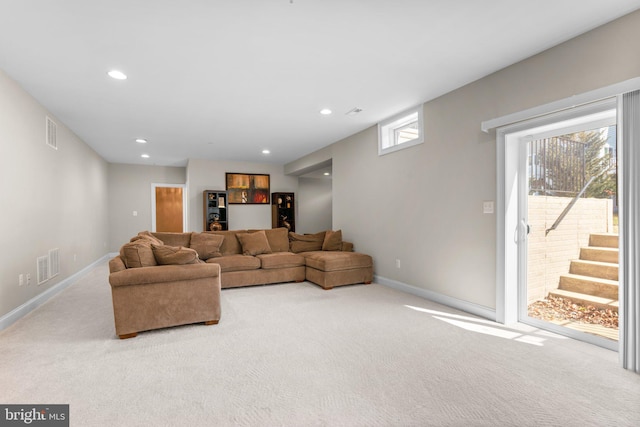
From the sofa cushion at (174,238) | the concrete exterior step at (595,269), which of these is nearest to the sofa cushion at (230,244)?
the sofa cushion at (174,238)

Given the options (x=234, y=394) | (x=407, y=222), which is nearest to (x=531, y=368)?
(x=234, y=394)

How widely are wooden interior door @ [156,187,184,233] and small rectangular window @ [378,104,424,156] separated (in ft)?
27.0

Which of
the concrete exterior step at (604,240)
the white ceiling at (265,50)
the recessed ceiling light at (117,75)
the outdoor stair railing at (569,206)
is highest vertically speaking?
the white ceiling at (265,50)

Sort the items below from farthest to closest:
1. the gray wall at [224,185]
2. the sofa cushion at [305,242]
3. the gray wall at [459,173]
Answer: the gray wall at [224,185] < the sofa cushion at [305,242] < the gray wall at [459,173]

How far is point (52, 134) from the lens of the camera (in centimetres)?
456

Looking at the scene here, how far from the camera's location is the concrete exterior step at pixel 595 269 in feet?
9.07

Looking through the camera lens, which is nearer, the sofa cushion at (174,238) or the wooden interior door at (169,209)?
the sofa cushion at (174,238)

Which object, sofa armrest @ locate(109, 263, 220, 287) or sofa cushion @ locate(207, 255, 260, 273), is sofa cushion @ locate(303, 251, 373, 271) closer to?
sofa cushion @ locate(207, 255, 260, 273)

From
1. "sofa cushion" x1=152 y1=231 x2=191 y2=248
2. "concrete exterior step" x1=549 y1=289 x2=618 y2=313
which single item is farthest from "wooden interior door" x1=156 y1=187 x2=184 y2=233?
"concrete exterior step" x1=549 y1=289 x2=618 y2=313

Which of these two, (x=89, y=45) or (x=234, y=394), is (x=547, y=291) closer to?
(x=234, y=394)

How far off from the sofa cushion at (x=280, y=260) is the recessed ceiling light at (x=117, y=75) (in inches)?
121

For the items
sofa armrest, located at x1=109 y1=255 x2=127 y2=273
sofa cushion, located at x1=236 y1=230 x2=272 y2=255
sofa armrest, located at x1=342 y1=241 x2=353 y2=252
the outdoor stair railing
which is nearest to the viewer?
the outdoor stair railing

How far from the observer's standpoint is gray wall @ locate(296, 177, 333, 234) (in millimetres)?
9320

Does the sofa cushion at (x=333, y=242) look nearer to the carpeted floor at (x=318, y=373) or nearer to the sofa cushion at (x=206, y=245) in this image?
the sofa cushion at (x=206, y=245)
